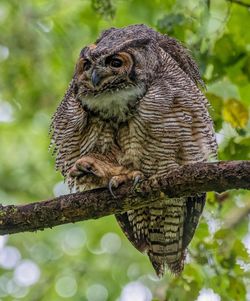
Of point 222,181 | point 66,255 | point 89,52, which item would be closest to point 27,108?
point 66,255

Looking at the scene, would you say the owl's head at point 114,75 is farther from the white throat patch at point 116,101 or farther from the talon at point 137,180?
the talon at point 137,180

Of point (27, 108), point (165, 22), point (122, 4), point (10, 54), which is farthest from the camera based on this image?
point (27, 108)

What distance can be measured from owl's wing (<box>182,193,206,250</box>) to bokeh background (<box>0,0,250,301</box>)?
84 mm

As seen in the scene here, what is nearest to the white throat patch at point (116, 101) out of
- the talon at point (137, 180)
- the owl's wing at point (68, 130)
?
the owl's wing at point (68, 130)

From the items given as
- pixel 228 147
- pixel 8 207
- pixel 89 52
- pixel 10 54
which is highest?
pixel 10 54

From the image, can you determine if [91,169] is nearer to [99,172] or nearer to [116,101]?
[99,172]

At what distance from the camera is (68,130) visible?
4.64m

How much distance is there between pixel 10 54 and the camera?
7332 millimetres

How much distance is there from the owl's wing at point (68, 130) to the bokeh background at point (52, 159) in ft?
3.04

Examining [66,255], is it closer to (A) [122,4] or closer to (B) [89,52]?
(A) [122,4]

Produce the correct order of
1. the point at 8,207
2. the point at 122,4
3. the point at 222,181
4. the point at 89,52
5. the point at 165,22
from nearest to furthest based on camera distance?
1. the point at 222,181
2. the point at 8,207
3. the point at 89,52
4. the point at 165,22
5. the point at 122,4

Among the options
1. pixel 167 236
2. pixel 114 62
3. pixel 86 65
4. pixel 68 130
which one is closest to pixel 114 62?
pixel 114 62

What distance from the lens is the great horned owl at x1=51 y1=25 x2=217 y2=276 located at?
447cm

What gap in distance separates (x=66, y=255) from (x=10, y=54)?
299 cm
